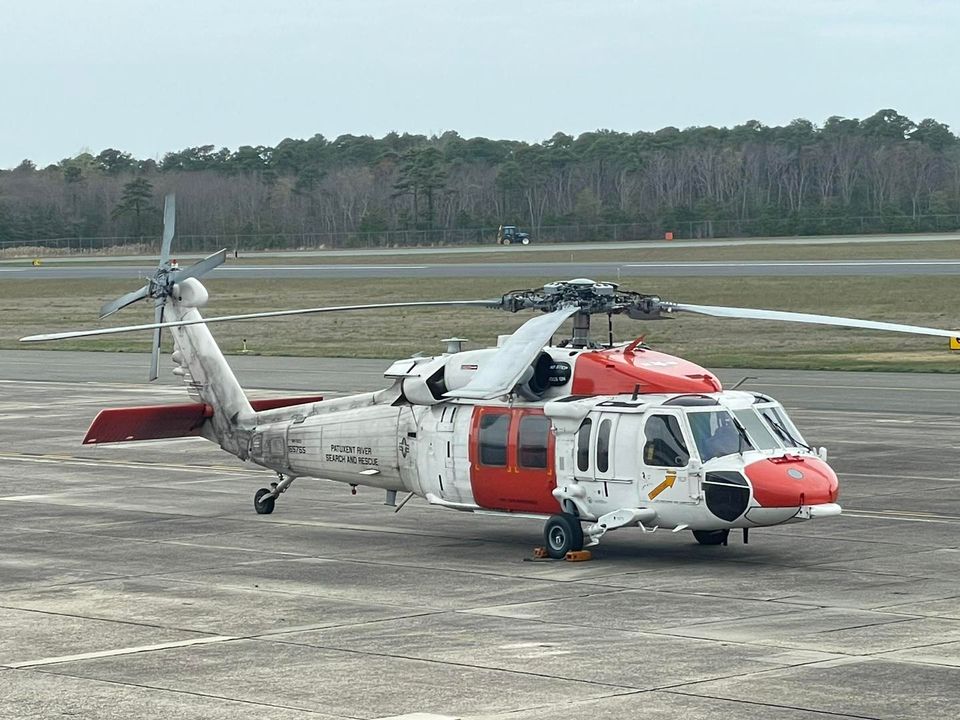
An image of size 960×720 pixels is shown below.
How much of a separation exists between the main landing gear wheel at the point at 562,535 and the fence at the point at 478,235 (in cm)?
11368

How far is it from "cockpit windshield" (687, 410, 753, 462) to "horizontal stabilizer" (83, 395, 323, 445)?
24.0 feet

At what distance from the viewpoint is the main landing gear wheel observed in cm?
2069

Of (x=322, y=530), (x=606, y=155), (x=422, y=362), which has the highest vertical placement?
(x=606, y=155)

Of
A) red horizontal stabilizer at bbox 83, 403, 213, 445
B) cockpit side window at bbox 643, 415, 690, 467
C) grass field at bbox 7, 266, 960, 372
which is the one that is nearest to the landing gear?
red horizontal stabilizer at bbox 83, 403, 213, 445

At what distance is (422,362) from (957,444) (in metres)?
13.8

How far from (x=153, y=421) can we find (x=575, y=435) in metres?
7.69

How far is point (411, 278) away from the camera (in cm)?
8919

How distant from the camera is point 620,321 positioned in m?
62.1

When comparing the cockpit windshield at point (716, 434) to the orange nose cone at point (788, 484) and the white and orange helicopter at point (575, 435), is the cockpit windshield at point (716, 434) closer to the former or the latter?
the white and orange helicopter at point (575, 435)

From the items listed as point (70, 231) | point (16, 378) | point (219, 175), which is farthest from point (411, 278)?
Answer: point (219, 175)

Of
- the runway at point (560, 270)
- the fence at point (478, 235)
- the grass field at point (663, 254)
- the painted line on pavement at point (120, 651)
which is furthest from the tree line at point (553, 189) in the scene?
the painted line on pavement at point (120, 651)

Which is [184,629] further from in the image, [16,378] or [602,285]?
[16,378]

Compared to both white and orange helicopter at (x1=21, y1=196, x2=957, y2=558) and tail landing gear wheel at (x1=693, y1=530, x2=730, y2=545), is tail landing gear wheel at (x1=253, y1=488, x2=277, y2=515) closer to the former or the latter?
white and orange helicopter at (x1=21, y1=196, x2=957, y2=558)

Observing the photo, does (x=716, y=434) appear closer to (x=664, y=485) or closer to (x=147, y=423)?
(x=664, y=485)
